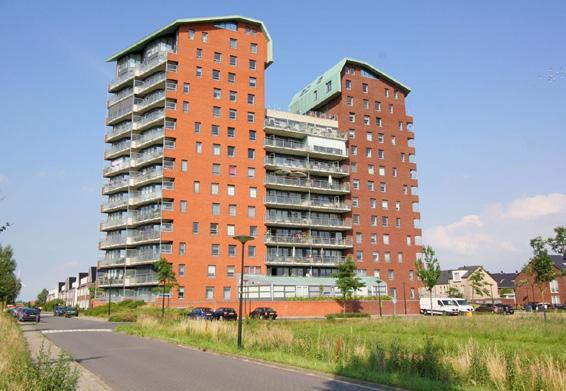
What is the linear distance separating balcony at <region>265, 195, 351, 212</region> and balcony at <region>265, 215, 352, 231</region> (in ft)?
5.08

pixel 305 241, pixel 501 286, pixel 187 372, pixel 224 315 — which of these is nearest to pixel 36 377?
pixel 187 372

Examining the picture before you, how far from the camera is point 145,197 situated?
6356 centimetres

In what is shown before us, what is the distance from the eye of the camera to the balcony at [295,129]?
69.4 m

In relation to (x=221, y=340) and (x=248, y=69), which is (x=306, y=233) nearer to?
(x=248, y=69)

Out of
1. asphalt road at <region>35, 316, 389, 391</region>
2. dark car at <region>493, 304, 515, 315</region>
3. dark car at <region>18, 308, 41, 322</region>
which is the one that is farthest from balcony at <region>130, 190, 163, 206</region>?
dark car at <region>493, 304, 515, 315</region>

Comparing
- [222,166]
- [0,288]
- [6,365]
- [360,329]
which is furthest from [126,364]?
[222,166]

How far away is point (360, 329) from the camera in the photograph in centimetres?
3131

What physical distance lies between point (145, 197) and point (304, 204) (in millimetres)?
21086

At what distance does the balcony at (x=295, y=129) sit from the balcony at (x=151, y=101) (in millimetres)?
14228

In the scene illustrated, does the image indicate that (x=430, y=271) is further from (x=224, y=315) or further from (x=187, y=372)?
(x=187, y=372)

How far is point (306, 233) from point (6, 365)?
193 feet

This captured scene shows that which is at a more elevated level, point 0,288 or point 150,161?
point 150,161

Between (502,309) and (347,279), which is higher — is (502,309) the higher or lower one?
the lower one

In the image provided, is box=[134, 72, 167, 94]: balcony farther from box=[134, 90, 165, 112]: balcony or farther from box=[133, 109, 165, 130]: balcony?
box=[133, 109, 165, 130]: balcony
